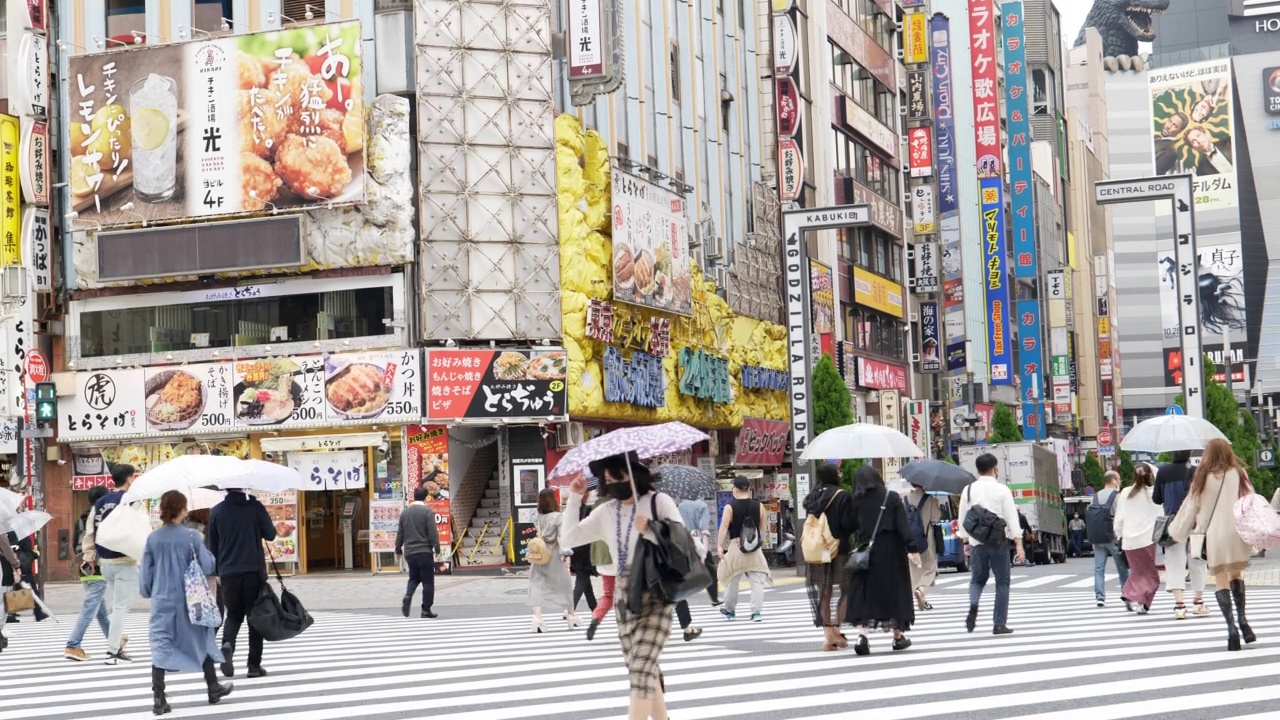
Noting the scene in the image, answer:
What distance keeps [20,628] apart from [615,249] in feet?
53.6

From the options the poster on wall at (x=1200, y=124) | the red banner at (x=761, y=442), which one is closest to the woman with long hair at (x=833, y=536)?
the red banner at (x=761, y=442)

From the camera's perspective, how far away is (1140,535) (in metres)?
17.0

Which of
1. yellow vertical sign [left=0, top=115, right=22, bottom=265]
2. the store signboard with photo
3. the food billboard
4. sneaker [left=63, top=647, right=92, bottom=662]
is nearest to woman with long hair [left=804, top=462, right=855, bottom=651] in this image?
sneaker [left=63, top=647, right=92, bottom=662]

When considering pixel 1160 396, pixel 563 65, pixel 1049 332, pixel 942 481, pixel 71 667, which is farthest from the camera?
pixel 1160 396

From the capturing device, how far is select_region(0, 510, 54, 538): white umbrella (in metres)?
15.9

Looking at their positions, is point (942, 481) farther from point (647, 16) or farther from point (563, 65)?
point (647, 16)

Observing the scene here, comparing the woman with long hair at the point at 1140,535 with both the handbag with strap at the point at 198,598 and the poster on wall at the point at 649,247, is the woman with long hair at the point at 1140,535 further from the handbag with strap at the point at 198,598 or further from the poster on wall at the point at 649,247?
the poster on wall at the point at 649,247

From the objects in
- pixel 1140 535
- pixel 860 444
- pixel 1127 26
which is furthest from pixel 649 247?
pixel 1127 26

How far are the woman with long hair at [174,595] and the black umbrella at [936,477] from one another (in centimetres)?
751

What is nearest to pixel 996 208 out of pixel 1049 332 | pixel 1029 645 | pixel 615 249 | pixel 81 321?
pixel 1049 332

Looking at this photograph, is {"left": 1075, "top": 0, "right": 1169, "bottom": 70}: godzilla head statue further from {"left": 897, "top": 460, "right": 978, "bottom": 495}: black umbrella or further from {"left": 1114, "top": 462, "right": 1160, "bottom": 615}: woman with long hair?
{"left": 897, "top": 460, "right": 978, "bottom": 495}: black umbrella

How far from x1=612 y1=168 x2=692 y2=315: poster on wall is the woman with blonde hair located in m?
23.3

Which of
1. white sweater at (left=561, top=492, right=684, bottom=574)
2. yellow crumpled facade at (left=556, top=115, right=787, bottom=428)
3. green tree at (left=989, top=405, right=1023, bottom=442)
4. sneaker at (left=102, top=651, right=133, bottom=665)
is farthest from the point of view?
green tree at (left=989, top=405, right=1023, bottom=442)

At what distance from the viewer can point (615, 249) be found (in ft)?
116
